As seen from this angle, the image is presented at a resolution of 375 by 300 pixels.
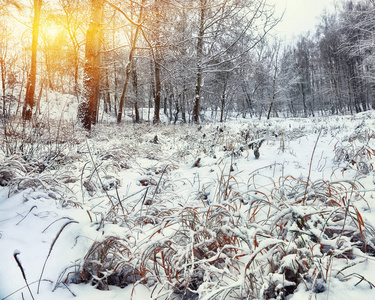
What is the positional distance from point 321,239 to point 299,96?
4283 centimetres

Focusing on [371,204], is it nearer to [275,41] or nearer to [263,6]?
[263,6]

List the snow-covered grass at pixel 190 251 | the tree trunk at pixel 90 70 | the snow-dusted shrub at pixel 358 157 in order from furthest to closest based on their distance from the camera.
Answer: the tree trunk at pixel 90 70 < the snow-dusted shrub at pixel 358 157 < the snow-covered grass at pixel 190 251

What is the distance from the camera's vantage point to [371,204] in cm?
146

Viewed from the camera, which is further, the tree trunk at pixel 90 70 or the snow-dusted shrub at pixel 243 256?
the tree trunk at pixel 90 70

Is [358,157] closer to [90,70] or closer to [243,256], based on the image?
[243,256]

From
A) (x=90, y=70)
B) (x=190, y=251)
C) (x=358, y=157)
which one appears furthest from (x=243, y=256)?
(x=90, y=70)

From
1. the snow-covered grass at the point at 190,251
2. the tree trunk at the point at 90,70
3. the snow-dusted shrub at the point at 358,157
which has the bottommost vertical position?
the snow-covered grass at the point at 190,251

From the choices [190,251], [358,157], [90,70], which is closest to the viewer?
[190,251]

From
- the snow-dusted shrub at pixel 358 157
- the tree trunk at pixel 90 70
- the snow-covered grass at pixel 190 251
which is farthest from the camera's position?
the tree trunk at pixel 90 70

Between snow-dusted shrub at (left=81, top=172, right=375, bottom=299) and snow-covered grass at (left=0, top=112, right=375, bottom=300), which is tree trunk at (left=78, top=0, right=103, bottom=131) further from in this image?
snow-dusted shrub at (left=81, top=172, right=375, bottom=299)

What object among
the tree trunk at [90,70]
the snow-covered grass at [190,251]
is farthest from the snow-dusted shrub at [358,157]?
the tree trunk at [90,70]


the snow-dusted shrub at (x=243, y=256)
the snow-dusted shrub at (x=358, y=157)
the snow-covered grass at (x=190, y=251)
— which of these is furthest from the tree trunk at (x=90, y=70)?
the snow-dusted shrub at (x=358, y=157)

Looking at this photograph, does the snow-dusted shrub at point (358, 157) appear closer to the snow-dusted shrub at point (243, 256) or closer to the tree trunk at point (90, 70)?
the snow-dusted shrub at point (243, 256)

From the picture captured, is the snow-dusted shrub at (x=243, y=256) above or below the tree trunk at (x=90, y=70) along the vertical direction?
below
